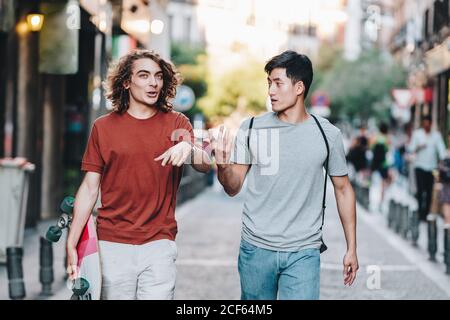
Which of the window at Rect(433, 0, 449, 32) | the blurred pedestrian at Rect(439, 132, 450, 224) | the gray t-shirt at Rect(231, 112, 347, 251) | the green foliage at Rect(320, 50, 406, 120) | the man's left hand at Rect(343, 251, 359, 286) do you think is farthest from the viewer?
the green foliage at Rect(320, 50, 406, 120)

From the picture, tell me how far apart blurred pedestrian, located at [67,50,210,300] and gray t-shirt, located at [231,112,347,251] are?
278 mm

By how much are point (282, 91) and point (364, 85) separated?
48.6 m

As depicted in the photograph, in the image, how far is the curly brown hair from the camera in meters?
4.77

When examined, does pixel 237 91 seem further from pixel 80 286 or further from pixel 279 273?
pixel 80 286

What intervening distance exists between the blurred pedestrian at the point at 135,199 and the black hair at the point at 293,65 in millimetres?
525

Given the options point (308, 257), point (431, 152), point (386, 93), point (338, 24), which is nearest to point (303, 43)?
point (338, 24)

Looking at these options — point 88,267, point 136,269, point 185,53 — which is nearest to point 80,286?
point 88,267

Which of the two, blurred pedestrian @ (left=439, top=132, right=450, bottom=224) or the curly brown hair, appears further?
blurred pedestrian @ (left=439, top=132, right=450, bottom=224)

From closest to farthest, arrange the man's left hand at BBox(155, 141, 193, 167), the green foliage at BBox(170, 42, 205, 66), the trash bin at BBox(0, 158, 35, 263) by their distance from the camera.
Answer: the man's left hand at BBox(155, 141, 193, 167), the trash bin at BBox(0, 158, 35, 263), the green foliage at BBox(170, 42, 205, 66)

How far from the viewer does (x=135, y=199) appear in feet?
15.0

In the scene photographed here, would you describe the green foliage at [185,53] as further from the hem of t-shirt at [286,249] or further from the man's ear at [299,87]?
the hem of t-shirt at [286,249]

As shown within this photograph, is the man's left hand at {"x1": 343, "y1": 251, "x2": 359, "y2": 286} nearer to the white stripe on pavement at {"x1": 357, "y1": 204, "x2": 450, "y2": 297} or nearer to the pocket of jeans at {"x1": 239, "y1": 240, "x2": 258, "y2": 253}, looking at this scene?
the pocket of jeans at {"x1": 239, "y1": 240, "x2": 258, "y2": 253}

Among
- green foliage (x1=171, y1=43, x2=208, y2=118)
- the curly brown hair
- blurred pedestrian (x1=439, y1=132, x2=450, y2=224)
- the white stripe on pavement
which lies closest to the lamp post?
the white stripe on pavement
